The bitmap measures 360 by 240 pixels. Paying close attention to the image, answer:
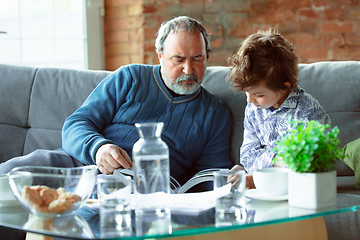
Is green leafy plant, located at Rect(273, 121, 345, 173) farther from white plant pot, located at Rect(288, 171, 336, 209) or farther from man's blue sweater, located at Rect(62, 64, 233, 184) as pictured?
man's blue sweater, located at Rect(62, 64, 233, 184)

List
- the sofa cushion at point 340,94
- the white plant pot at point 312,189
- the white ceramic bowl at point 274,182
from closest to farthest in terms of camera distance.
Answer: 1. the white plant pot at point 312,189
2. the white ceramic bowl at point 274,182
3. the sofa cushion at point 340,94

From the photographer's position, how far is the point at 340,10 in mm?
2885

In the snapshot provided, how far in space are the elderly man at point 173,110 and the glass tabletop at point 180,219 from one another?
31.1 inches

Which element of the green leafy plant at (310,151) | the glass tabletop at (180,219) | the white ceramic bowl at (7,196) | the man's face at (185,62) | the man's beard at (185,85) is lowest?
the glass tabletop at (180,219)

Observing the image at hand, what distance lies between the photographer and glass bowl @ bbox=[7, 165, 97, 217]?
2.90 ft

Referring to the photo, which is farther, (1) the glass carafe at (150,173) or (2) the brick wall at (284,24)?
(2) the brick wall at (284,24)

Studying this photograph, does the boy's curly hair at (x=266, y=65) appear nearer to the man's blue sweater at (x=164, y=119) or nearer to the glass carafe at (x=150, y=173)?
the man's blue sweater at (x=164, y=119)

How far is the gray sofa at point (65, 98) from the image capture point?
68.6 inches

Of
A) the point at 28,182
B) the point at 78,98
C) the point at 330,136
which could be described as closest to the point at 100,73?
the point at 78,98

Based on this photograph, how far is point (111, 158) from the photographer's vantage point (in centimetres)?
148

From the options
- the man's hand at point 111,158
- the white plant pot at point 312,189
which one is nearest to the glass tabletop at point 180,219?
the white plant pot at point 312,189

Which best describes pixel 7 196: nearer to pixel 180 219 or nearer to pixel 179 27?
pixel 180 219

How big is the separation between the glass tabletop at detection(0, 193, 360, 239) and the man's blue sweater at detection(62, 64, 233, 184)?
0.79m

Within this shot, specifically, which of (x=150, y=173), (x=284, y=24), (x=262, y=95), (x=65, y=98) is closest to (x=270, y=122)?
(x=262, y=95)
